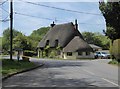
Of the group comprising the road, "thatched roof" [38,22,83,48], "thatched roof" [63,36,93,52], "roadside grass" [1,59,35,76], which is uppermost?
"thatched roof" [38,22,83,48]

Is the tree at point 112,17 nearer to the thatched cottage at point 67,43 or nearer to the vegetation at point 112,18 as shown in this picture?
the vegetation at point 112,18

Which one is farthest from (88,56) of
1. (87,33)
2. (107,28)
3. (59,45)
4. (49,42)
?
(87,33)

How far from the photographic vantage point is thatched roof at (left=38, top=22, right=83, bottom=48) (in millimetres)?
87750

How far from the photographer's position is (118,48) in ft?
133

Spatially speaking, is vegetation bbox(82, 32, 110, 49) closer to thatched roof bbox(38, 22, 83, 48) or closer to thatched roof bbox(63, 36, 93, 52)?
thatched roof bbox(38, 22, 83, 48)

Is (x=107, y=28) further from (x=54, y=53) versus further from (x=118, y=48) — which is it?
(x=54, y=53)

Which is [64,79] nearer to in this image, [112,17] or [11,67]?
[11,67]

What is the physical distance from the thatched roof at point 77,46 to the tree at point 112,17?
113 feet

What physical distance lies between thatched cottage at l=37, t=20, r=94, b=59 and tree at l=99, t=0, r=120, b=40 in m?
34.8

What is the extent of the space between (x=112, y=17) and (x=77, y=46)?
36.9 meters

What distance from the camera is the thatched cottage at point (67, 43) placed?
80812 mm

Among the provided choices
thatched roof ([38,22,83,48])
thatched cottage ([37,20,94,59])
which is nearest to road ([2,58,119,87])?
thatched cottage ([37,20,94,59])

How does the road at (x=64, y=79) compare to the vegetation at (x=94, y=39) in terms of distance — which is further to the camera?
the vegetation at (x=94, y=39)

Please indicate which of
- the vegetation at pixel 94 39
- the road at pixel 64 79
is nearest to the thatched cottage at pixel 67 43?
the vegetation at pixel 94 39
